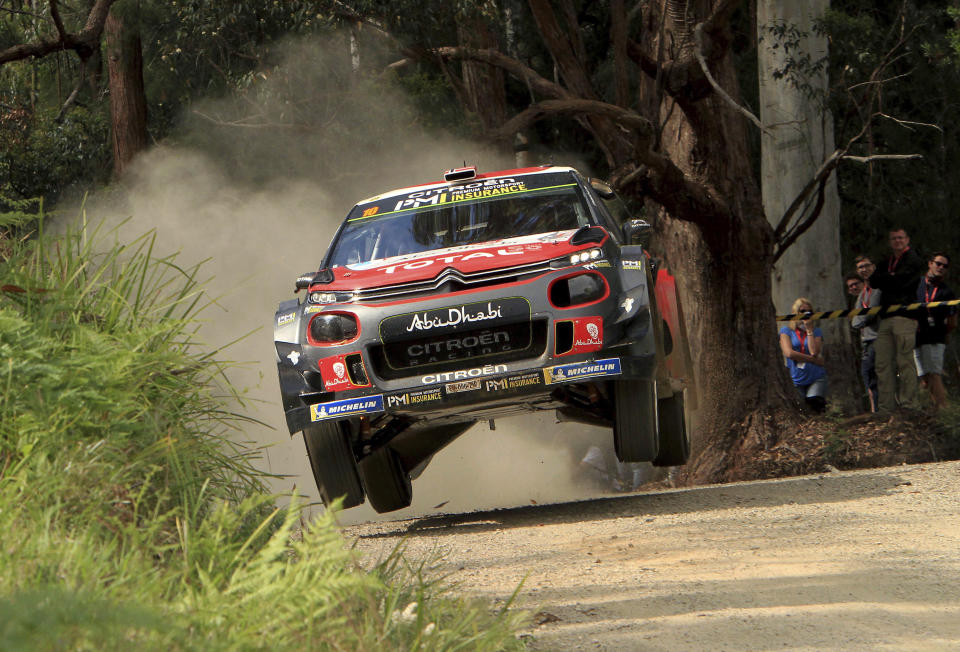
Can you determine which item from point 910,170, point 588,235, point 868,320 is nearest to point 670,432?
point 588,235

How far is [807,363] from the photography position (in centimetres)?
1409

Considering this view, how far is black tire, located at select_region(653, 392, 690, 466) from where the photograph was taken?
8391mm

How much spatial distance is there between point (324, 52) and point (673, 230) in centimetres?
805

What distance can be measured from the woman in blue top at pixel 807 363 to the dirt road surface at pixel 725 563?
513 centimetres

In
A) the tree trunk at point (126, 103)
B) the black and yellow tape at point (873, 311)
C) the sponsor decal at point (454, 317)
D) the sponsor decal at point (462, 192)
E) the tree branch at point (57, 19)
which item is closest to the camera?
the sponsor decal at point (454, 317)

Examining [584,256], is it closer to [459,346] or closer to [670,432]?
[459,346]

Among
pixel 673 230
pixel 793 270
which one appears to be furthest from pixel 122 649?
pixel 793 270

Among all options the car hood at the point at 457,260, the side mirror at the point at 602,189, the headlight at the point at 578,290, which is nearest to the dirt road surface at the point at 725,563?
the headlight at the point at 578,290

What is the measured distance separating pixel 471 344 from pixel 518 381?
1.15 feet

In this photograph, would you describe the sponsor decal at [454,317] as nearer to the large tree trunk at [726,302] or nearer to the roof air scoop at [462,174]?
the roof air scoop at [462,174]

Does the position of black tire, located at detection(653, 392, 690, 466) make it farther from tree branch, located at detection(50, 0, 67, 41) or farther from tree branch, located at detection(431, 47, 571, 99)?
tree branch, located at detection(50, 0, 67, 41)

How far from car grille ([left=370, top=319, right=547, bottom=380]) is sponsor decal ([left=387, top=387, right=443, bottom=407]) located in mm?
119

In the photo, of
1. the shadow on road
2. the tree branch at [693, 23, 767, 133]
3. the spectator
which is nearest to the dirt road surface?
the shadow on road

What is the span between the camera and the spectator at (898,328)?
525 inches
